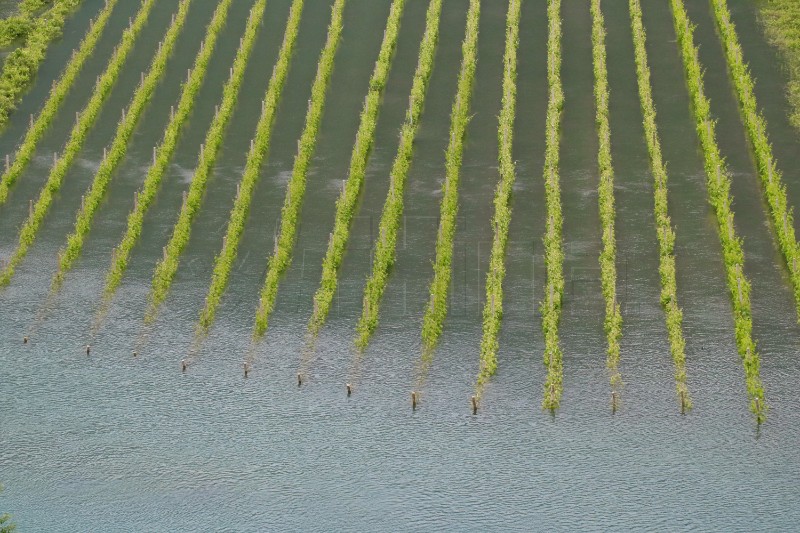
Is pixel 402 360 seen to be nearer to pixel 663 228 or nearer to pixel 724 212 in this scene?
pixel 663 228

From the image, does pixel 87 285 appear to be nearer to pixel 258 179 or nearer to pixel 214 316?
pixel 214 316

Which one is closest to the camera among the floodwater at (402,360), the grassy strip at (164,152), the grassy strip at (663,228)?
the floodwater at (402,360)

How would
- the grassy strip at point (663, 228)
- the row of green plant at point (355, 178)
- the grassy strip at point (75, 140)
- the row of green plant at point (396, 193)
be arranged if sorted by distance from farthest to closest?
the grassy strip at point (75, 140) < the row of green plant at point (355, 178) < the row of green plant at point (396, 193) < the grassy strip at point (663, 228)

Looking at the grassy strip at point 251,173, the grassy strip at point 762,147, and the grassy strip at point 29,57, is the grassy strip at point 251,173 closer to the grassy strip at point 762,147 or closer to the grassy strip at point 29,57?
the grassy strip at point 29,57

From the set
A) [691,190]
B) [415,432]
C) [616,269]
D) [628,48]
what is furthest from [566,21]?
[415,432]

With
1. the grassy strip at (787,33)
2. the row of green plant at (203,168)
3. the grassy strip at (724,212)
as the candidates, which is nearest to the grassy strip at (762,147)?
the grassy strip at (724,212)

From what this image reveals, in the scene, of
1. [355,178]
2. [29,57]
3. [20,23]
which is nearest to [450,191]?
[355,178]
